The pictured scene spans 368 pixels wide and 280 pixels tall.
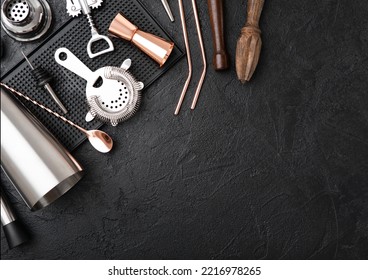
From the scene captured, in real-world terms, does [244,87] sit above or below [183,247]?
above

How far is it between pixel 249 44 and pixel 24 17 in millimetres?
650

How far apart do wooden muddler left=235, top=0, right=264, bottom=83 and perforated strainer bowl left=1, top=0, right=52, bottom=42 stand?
0.58 m

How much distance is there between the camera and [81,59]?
4.89ft

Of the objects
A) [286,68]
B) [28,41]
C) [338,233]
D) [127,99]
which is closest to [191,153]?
[127,99]

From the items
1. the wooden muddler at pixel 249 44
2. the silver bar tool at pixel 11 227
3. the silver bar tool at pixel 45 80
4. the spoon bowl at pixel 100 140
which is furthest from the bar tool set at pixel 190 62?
the silver bar tool at pixel 11 227

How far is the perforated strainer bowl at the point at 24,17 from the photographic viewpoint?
4.74ft

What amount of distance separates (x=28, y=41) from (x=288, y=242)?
97cm

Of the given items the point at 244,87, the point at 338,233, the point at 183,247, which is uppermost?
the point at 244,87

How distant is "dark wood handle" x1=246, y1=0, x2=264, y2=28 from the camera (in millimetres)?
1419

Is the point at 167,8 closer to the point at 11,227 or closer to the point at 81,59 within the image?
the point at 81,59

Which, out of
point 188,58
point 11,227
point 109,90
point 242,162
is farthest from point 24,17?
point 242,162

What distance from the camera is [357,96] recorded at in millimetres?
1451

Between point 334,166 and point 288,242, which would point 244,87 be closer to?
point 334,166

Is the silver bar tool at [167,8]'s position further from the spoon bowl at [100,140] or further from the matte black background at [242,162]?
the spoon bowl at [100,140]
